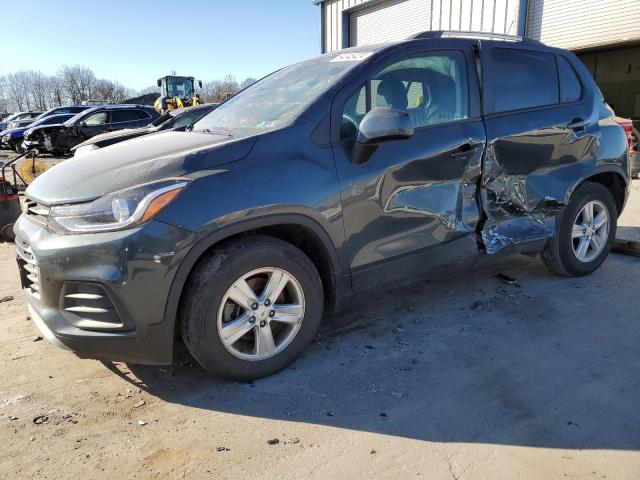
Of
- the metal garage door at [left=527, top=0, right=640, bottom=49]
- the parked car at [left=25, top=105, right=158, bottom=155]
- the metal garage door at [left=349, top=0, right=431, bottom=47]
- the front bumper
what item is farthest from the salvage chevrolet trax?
the parked car at [left=25, top=105, right=158, bottom=155]

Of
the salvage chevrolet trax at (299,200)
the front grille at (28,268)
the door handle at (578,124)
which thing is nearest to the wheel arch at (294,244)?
the salvage chevrolet trax at (299,200)

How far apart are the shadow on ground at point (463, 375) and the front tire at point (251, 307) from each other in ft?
0.57

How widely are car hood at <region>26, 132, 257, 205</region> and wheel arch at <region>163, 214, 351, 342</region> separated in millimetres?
360

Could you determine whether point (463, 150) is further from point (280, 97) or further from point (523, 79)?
point (280, 97)

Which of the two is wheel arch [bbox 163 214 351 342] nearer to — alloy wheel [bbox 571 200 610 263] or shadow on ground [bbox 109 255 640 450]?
shadow on ground [bbox 109 255 640 450]

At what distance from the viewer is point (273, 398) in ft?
9.01

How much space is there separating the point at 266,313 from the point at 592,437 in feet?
5.62

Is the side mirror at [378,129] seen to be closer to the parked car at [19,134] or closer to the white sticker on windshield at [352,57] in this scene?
the white sticker on windshield at [352,57]

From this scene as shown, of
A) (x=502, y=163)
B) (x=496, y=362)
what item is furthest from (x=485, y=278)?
(x=496, y=362)

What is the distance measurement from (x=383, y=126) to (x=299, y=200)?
0.64 meters

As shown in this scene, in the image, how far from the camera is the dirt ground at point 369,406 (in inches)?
88.7

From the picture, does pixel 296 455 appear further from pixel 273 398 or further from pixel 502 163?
pixel 502 163

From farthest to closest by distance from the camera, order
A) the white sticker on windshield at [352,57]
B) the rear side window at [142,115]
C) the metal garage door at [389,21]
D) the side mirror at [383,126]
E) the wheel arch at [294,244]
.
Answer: the rear side window at [142,115] → the metal garage door at [389,21] → the white sticker on windshield at [352,57] → the side mirror at [383,126] → the wheel arch at [294,244]

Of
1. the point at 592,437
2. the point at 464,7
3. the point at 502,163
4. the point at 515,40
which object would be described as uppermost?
Result: the point at 464,7
